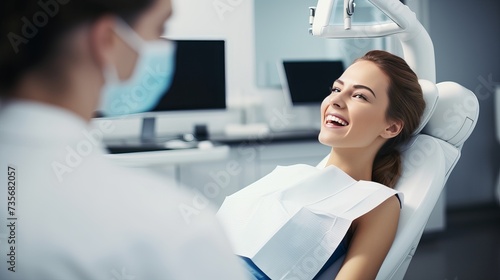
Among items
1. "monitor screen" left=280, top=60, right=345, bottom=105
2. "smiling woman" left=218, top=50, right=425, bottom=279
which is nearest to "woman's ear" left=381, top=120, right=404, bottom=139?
"smiling woman" left=218, top=50, right=425, bottom=279

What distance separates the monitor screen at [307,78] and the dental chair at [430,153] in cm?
177

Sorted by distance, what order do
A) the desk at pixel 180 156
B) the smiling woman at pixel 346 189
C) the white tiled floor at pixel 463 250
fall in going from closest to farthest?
1. the smiling woman at pixel 346 189
2. the desk at pixel 180 156
3. the white tiled floor at pixel 463 250

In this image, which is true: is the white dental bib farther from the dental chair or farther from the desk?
the desk

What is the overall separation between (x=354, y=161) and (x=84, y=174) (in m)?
0.97

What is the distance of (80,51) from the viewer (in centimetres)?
50

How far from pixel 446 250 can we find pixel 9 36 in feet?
8.97

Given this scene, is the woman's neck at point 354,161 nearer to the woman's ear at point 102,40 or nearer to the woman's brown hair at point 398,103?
the woman's brown hair at point 398,103

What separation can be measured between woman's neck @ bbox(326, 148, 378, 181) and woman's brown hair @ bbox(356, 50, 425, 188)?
0.04 metres

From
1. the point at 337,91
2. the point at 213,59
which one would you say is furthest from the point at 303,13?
the point at 337,91

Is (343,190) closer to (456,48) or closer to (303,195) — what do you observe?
(303,195)

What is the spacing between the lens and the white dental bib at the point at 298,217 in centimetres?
116

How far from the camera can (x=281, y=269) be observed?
115 centimetres

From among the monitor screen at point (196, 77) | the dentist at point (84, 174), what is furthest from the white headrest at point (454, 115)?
the monitor screen at point (196, 77)
